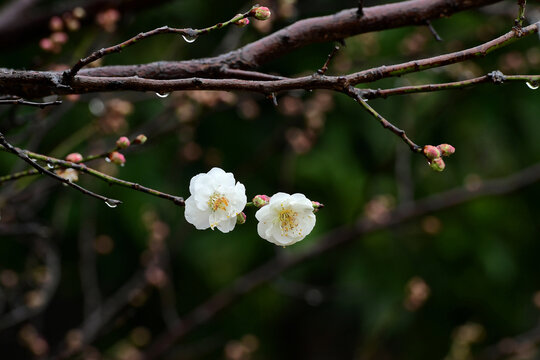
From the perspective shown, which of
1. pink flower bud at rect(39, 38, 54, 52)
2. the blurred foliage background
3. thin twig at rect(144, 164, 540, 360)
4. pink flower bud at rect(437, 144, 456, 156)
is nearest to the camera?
pink flower bud at rect(437, 144, 456, 156)

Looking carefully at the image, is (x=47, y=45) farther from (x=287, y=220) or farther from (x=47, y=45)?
(x=287, y=220)

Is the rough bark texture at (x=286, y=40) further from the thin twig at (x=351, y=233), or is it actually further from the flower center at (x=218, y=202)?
the thin twig at (x=351, y=233)

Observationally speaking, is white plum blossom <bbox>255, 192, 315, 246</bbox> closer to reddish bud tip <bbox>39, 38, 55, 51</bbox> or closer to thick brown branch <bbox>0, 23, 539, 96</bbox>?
thick brown branch <bbox>0, 23, 539, 96</bbox>

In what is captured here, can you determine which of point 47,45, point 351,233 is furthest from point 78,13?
point 351,233

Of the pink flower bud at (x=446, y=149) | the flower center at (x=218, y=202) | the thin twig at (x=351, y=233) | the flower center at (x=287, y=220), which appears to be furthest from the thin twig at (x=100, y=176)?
the thin twig at (x=351, y=233)

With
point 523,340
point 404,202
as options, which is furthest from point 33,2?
point 523,340

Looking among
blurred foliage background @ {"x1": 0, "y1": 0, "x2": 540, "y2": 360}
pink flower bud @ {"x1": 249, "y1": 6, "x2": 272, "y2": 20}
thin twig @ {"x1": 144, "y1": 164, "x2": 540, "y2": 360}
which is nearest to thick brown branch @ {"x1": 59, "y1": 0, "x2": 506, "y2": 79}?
pink flower bud @ {"x1": 249, "y1": 6, "x2": 272, "y2": 20}
